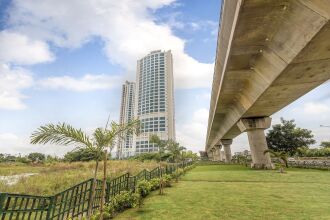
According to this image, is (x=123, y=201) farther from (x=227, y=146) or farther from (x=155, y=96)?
(x=155, y=96)

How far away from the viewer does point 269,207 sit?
734 centimetres

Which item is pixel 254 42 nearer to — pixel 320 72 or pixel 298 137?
pixel 320 72

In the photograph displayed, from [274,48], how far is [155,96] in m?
129

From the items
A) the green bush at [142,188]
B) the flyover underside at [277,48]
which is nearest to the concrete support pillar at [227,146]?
the flyover underside at [277,48]

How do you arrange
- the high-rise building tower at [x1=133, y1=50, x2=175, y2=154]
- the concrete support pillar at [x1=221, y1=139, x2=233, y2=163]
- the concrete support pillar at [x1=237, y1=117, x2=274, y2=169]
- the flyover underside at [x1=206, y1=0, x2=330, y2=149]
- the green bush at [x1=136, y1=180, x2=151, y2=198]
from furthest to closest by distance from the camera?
the high-rise building tower at [x1=133, y1=50, x2=175, y2=154] → the concrete support pillar at [x1=221, y1=139, x2=233, y2=163] → the concrete support pillar at [x1=237, y1=117, x2=274, y2=169] → the green bush at [x1=136, y1=180, x2=151, y2=198] → the flyover underside at [x1=206, y1=0, x2=330, y2=149]

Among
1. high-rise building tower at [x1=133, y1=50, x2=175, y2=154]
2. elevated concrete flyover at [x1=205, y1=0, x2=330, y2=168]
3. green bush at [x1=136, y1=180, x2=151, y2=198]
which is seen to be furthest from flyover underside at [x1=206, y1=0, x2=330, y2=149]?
high-rise building tower at [x1=133, y1=50, x2=175, y2=154]

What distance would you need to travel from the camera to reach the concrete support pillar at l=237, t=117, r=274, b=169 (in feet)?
77.6

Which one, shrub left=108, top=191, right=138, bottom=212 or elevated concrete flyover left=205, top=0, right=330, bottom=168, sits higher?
elevated concrete flyover left=205, top=0, right=330, bottom=168

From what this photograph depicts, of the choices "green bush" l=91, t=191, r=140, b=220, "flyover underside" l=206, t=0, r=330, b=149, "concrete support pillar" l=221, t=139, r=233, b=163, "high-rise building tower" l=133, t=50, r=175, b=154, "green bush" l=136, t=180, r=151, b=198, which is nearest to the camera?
"green bush" l=91, t=191, r=140, b=220

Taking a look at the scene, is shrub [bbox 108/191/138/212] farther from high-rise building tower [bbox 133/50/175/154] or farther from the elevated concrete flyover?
high-rise building tower [bbox 133/50/175/154]

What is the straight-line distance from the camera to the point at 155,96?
138500mm

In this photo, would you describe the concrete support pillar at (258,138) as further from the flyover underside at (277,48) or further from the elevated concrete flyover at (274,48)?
the flyover underside at (277,48)

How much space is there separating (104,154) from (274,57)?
9.02 m

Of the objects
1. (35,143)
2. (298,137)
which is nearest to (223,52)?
(35,143)
